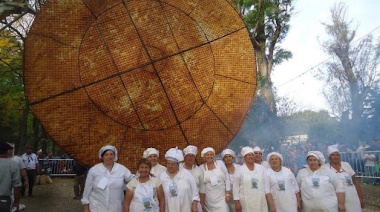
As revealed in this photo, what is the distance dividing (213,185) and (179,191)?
0.61 m

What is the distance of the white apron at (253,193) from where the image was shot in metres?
4.52

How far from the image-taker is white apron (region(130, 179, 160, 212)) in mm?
3791

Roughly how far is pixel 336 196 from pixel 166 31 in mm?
3375

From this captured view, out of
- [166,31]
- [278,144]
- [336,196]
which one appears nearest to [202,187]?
[336,196]

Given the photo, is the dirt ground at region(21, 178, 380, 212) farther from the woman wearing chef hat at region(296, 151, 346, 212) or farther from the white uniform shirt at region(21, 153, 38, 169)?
the woman wearing chef hat at region(296, 151, 346, 212)

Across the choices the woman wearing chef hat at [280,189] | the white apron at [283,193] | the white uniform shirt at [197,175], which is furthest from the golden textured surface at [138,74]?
the white apron at [283,193]

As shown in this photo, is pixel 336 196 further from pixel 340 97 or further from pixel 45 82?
pixel 340 97

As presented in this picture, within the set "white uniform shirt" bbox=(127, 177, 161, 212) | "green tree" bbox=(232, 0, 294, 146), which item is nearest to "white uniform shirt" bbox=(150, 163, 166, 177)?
"white uniform shirt" bbox=(127, 177, 161, 212)

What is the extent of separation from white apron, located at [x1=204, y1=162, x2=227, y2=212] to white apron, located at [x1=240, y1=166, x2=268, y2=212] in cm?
29

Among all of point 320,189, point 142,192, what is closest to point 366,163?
point 320,189

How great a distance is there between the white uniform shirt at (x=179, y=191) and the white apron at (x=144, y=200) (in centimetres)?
24

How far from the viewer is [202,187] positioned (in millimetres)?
4613

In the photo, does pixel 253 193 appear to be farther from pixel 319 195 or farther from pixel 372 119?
pixel 372 119

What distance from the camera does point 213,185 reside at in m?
4.51
